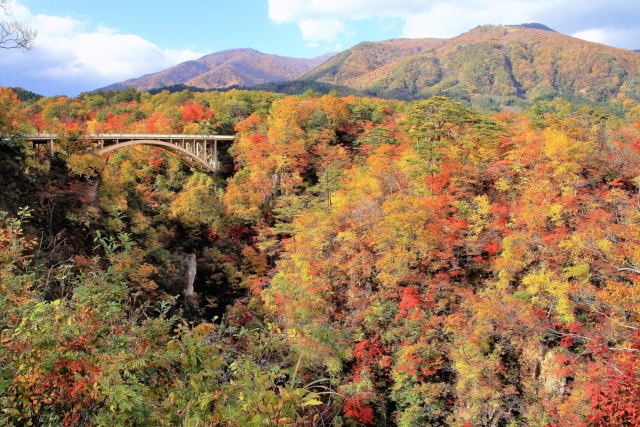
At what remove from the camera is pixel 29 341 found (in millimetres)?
3170

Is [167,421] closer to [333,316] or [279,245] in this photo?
[333,316]

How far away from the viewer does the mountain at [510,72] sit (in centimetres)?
10500

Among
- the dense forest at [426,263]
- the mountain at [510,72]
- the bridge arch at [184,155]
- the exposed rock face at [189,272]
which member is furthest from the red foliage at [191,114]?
the mountain at [510,72]

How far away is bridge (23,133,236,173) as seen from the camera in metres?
26.2

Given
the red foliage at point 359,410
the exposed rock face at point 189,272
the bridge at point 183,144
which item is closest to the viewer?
the red foliage at point 359,410

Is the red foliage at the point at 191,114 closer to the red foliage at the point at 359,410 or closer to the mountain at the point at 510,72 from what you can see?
the red foliage at the point at 359,410

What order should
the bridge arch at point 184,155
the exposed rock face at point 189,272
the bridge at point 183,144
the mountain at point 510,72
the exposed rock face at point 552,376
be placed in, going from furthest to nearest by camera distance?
the mountain at point 510,72 < the bridge arch at point 184,155 < the bridge at point 183,144 < the exposed rock face at point 189,272 < the exposed rock face at point 552,376

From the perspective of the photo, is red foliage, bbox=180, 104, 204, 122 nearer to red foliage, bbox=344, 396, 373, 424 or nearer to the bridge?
the bridge

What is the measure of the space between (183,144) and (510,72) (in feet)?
426

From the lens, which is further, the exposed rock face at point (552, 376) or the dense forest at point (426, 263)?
the exposed rock face at point (552, 376)

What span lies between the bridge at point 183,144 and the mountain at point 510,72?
84.5 meters

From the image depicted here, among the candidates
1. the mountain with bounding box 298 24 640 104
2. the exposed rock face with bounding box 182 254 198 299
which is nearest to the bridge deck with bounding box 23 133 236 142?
the exposed rock face with bounding box 182 254 198 299

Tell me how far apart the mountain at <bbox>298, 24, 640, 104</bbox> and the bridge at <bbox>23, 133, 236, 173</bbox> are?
84.5 metres

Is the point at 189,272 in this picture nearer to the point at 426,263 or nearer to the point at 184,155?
the point at 184,155
